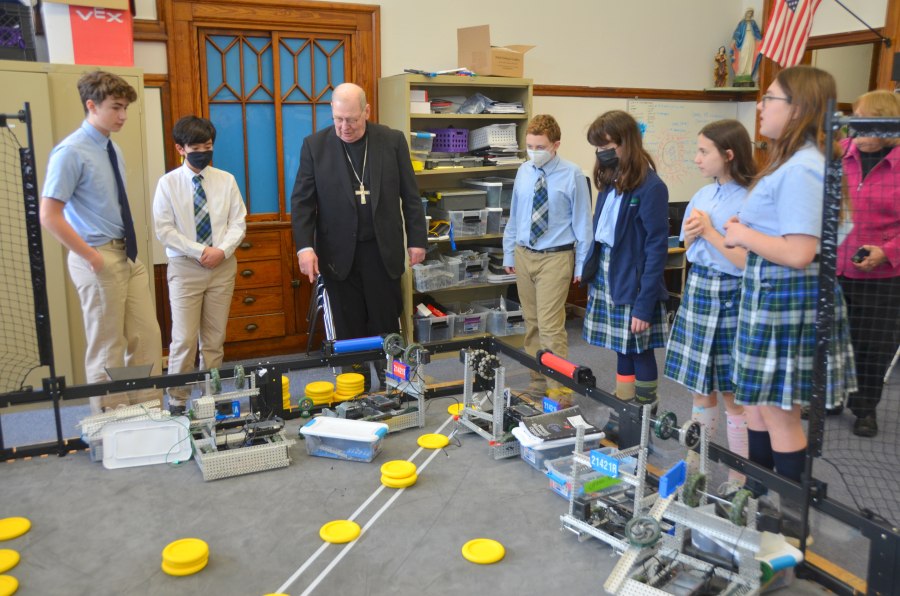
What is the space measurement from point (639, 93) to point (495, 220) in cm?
179

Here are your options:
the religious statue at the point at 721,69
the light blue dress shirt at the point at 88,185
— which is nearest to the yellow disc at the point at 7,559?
Result: the light blue dress shirt at the point at 88,185

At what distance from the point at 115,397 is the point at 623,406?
1.71 m

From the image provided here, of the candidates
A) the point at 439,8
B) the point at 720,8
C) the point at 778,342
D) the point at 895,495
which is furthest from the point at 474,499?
the point at 720,8

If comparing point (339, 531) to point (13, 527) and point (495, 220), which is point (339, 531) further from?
point (495, 220)

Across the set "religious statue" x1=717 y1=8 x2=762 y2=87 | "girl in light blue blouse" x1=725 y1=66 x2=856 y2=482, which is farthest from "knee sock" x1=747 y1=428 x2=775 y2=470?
"religious statue" x1=717 y1=8 x2=762 y2=87

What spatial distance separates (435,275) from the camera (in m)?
4.23

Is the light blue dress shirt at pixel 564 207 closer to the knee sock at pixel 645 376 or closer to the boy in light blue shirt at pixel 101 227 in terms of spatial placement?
the knee sock at pixel 645 376

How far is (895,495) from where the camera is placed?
2.52 meters

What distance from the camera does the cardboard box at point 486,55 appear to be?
4.26 m

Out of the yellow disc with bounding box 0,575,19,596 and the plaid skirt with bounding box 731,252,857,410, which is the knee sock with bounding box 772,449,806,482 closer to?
the plaid skirt with bounding box 731,252,857,410

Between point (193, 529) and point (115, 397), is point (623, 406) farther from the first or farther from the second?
point (115, 397)

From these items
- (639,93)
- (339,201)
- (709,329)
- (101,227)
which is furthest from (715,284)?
(639,93)

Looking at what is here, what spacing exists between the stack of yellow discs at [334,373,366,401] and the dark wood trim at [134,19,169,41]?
244 cm

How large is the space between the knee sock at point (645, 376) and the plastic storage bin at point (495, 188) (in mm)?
1939
